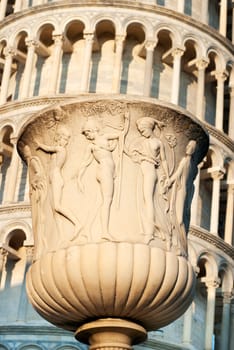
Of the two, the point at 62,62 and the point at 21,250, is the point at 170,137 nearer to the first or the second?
the point at 21,250

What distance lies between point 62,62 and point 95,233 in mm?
19464

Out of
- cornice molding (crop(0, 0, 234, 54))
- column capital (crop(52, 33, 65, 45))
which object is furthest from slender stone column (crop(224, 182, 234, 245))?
column capital (crop(52, 33, 65, 45))

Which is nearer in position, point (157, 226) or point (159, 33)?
point (157, 226)

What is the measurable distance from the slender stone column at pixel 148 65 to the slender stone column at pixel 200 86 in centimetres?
146

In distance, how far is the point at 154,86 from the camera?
25.5 metres

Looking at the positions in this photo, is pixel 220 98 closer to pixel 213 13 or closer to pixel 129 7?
pixel 129 7

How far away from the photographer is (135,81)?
25.4 metres

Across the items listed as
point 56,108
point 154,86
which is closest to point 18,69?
point 154,86

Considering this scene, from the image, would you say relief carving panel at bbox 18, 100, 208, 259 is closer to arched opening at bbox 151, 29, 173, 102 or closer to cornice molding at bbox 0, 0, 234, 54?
arched opening at bbox 151, 29, 173, 102

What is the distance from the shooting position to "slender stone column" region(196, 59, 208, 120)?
24.9m

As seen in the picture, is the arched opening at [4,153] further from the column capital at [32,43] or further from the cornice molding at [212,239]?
the cornice molding at [212,239]

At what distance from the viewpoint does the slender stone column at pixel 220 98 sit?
25141 mm

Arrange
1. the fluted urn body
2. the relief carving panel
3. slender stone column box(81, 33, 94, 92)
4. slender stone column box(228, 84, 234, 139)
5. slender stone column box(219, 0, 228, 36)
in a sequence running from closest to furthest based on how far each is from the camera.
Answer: the fluted urn body → the relief carving panel → slender stone column box(81, 33, 94, 92) → slender stone column box(228, 84, 234, 139) → slender stone column box(219, 0, 228, 36)

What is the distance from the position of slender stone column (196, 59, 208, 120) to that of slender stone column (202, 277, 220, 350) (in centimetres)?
448
